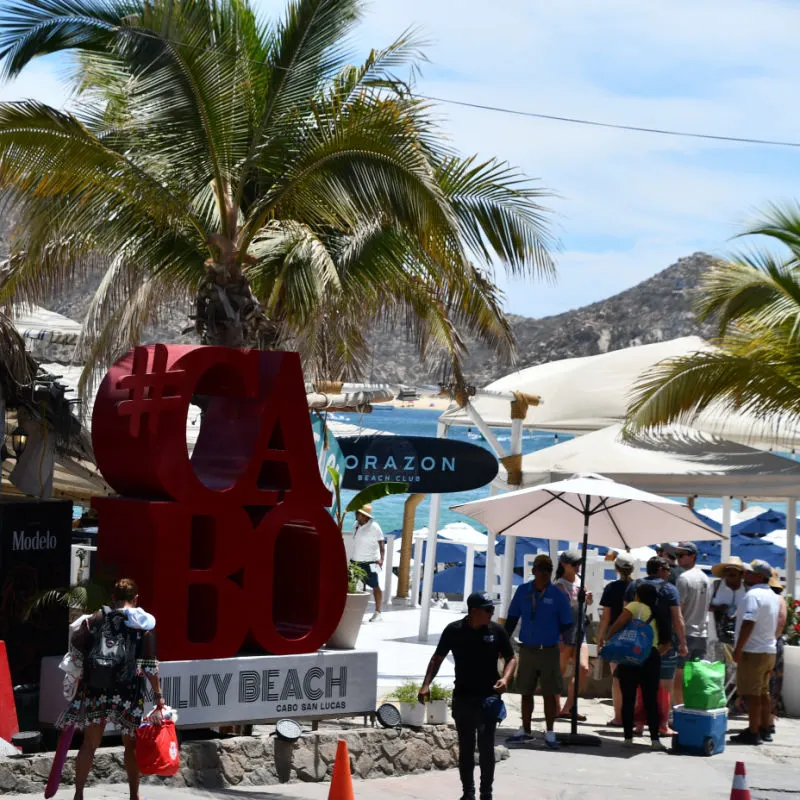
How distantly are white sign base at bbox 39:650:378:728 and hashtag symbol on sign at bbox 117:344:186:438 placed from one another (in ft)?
5.91

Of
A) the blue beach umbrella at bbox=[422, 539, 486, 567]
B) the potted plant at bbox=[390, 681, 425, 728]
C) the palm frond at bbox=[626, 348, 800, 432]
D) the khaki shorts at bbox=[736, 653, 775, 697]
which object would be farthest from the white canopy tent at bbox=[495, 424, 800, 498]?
the blue beach umbrella at bbox=[422, 539, 486, 567]

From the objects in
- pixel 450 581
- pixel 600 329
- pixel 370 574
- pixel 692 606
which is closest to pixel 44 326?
pixel 370 574

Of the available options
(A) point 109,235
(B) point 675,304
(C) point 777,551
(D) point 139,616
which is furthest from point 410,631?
(B) point 675,304

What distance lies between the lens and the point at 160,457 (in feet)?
32.6

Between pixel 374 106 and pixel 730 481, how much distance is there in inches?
252

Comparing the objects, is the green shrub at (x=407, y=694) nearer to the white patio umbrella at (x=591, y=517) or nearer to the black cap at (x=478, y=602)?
the black cap at (x=478, y=602)

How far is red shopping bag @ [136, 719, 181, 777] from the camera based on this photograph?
8359 millimetres

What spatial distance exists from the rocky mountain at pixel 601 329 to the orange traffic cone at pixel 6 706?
136000 millimetres

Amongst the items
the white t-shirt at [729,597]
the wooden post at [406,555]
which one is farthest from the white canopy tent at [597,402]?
the white t-shirt at [729,597]

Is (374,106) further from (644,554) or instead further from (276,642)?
(644,554)

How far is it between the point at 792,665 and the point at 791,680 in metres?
0.21

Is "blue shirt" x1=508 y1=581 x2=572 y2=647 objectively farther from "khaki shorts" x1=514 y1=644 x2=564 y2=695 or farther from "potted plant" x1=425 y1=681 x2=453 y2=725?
"potted plant" x1=425 y1=681 x2=453 y2=725

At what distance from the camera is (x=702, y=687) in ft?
39.4

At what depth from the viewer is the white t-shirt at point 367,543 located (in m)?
19.8
